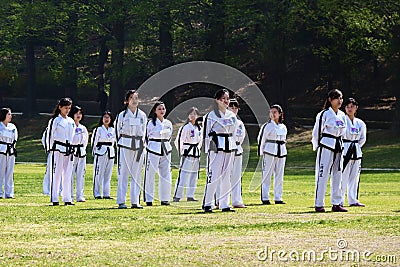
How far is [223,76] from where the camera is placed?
2199 inches

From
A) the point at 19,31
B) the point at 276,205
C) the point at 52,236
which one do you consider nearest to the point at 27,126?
the point at 19,31

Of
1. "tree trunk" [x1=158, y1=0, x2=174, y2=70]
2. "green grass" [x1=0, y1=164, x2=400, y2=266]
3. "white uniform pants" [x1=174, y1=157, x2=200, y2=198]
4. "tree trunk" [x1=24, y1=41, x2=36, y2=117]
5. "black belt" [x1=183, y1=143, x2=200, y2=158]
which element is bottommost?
"green grass" [x1=0, y1=164, x2=400, y2=266]

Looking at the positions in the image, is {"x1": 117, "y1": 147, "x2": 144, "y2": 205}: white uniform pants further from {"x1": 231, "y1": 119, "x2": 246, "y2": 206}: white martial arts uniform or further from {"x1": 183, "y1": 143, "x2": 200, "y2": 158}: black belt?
{"x1": 183, "y1": 143, "x2": 200, "y2": 158}: black belt

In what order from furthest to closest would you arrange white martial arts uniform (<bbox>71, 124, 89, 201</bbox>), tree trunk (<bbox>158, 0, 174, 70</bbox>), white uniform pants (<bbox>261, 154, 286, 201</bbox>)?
1. tree trunk (<bbox>158, 0, 174, 70</bbox>)
2. white martial arts uniform (<bbox>71, 124, 89, 201</bbox>)
3. white uniform pants (<bbox>261, 154, 286, 201</bbox>)

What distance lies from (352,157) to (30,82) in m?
48.1

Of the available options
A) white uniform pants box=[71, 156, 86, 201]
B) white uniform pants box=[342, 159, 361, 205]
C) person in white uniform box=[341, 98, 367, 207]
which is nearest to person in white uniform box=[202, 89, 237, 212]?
person in white uniform box=[341, 98, 367, 207]

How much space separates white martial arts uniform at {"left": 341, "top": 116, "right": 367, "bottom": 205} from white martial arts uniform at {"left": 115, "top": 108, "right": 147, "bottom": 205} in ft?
14.8

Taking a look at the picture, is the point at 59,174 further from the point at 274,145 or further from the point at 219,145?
the point at 274,145

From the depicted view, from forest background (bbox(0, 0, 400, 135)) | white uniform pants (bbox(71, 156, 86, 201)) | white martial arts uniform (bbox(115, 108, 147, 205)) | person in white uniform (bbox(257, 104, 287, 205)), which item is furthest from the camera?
forest background (bbox(0, 0, 400, 135))

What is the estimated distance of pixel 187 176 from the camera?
24312mm

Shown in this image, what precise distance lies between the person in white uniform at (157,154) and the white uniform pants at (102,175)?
3.75 metres

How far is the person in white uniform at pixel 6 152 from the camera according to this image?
83.6 feet

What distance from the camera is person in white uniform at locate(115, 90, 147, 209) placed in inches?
785

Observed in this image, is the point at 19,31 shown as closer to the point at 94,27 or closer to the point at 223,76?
the point at 94,27
